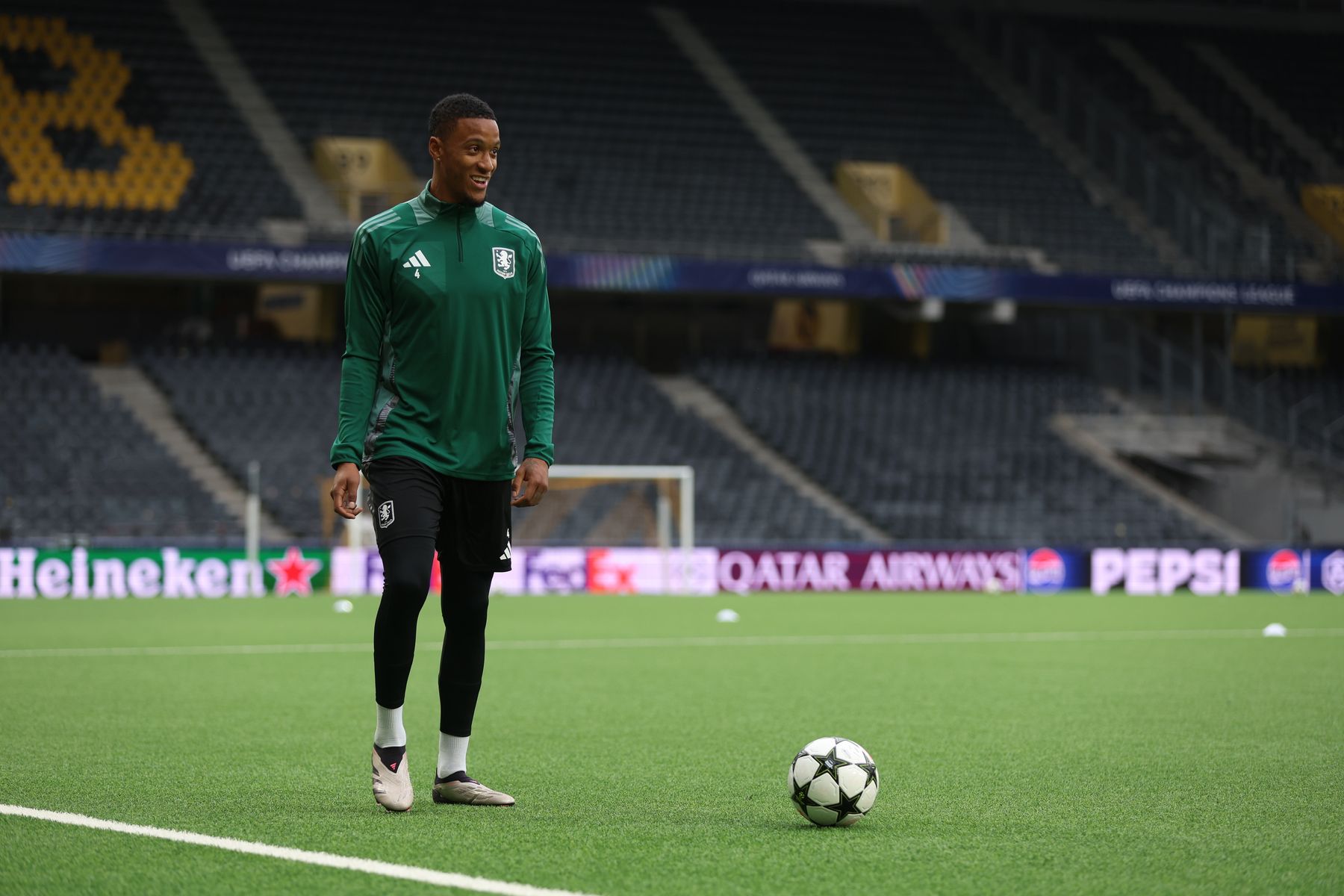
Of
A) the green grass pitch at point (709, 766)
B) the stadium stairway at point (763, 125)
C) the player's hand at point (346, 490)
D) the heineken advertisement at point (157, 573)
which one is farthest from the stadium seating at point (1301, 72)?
the player's hand at point (346, 490)

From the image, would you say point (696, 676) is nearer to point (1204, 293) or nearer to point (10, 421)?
point (10, 421)

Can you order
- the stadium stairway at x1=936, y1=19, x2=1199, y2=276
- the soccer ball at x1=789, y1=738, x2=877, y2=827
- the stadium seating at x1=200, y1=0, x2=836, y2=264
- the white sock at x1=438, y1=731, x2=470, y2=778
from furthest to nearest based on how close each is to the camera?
the stadium stairway at x1=936, y1=19, x2=1199, y2=276 → the stadium seating at x1=200, y1=0, x2=836, y2=264 → the white sock at x1=438, y1=731, x2=470, y2=778 → the soccer ball at x1=789, y1=738, x2=877, y2=827

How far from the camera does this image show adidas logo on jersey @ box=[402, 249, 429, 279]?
4875 mm

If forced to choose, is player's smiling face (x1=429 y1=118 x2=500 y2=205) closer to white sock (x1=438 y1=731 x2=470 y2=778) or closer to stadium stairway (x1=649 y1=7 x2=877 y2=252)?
white sock (x1=438 y1=731 x2=470 y2=778)

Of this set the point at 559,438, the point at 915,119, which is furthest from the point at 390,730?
the point at 915,119

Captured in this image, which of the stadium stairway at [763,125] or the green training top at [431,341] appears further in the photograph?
the stadium stairway at [763,125]

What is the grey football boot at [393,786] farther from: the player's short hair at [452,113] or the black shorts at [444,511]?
the player's short hair at [452,113]

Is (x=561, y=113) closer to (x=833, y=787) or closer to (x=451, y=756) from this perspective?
(x=451, y=756)

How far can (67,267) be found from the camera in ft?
84.0

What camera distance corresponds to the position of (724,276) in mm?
28766

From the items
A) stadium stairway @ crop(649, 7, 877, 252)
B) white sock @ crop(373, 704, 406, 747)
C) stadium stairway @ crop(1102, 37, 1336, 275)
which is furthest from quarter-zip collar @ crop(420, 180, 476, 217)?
stadium stairway @ crop(1102, 37, 1336, 275)

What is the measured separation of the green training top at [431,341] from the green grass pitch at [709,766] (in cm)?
109

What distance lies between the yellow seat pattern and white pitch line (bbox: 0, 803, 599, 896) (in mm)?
24279

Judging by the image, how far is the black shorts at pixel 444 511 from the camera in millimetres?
4781
